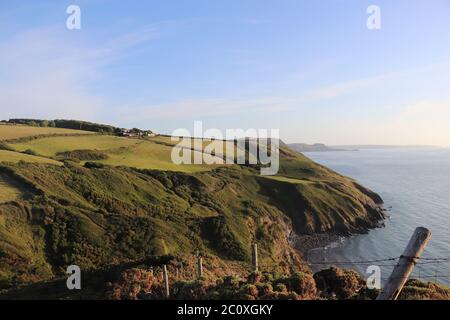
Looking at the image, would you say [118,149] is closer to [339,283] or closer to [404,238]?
[404,238]

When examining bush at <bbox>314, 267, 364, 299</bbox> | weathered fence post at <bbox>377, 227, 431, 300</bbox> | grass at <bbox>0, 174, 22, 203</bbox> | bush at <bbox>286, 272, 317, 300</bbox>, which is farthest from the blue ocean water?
grass at <bbox>0, 174, 22, 203</bbox>

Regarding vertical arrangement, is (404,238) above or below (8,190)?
below

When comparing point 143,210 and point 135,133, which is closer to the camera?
point 143,210

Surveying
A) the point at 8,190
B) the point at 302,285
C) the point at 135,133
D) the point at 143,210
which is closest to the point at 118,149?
the point at 143,210

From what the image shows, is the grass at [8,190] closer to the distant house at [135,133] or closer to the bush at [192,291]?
the bush at [192,291]

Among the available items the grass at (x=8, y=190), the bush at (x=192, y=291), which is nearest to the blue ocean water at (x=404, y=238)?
the bush at (x=192, y=291)

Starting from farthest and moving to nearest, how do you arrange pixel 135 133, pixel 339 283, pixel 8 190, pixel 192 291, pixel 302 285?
1. pixel 135 133
2. pixel 8 190
3. pixel 339 283
4. pixel 192 291
5. pixel 302 285

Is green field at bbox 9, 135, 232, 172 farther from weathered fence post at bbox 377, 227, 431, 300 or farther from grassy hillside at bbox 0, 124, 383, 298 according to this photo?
weathered fence post at bbox 377, 227, 431, 300
